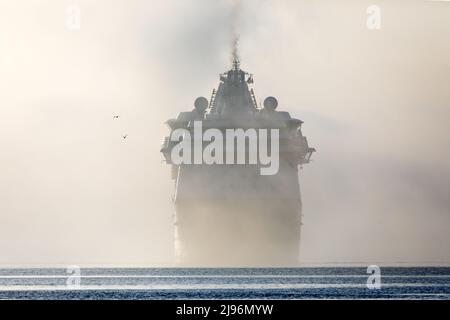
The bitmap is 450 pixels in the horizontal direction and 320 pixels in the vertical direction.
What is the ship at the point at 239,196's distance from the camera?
56.5 m

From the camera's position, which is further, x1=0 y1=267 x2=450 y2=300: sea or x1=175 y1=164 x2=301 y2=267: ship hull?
x1=175 y1=164 x2=301 y2=267: ship hull

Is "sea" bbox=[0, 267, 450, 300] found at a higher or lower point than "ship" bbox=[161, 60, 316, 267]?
lower

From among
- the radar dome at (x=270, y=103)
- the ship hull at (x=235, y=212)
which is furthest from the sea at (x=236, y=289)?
the radar dome at (x=270, y=103)

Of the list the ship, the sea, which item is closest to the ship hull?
the ship

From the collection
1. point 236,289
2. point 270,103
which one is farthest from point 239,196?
point 236,289

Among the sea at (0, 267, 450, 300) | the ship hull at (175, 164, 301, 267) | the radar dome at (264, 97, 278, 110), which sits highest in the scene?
the radar dome at (264, 97, 278, 110)

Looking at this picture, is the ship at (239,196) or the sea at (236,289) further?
the ship at (239,196)

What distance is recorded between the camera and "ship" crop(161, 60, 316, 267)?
185ft

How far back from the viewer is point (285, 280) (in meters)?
52.4

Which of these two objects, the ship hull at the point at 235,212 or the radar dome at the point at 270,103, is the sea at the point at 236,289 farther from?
the radar dome at the point at 270,103

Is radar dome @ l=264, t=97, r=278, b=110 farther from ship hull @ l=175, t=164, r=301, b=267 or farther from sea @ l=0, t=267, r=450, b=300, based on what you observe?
sea @ l=0, t=267, r=450, b=300

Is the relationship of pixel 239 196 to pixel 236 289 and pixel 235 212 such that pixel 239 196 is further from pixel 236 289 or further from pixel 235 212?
pixel 236 289
